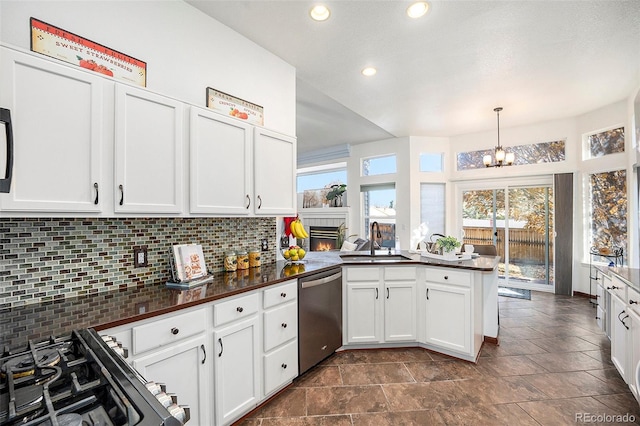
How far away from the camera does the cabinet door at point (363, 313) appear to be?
2.83 metres

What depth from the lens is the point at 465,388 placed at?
2260 mm

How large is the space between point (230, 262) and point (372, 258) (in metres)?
1.54

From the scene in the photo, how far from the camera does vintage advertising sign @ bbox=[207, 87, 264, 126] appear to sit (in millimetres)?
2250

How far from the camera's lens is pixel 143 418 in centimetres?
60

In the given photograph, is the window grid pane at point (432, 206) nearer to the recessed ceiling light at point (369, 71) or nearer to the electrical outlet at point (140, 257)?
the recessed ceiling light at point (369, 71)

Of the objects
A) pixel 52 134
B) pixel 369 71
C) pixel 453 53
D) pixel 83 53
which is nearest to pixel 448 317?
pixel 453 53

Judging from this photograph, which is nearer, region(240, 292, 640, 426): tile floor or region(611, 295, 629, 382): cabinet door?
region(240, 292, 640, 426): tile floor

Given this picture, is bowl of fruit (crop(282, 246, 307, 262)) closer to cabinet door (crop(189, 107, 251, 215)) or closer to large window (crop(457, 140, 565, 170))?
cabinet door (crop(189, 107, 251, 215))

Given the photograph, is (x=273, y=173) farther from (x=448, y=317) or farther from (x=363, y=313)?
(x=448, y=317)

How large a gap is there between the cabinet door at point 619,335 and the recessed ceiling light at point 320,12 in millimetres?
3163

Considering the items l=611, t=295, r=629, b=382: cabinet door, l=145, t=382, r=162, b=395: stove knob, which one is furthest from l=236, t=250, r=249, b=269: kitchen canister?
l=611, t=295, r=629, b=382: cabinet door

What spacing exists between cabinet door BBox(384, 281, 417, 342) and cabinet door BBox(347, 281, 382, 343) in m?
0.09

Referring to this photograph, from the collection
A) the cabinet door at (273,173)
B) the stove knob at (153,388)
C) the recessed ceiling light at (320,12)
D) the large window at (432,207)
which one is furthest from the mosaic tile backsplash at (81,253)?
the large window at (432,207)

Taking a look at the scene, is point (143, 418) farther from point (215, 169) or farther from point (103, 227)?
point (215, 169)
